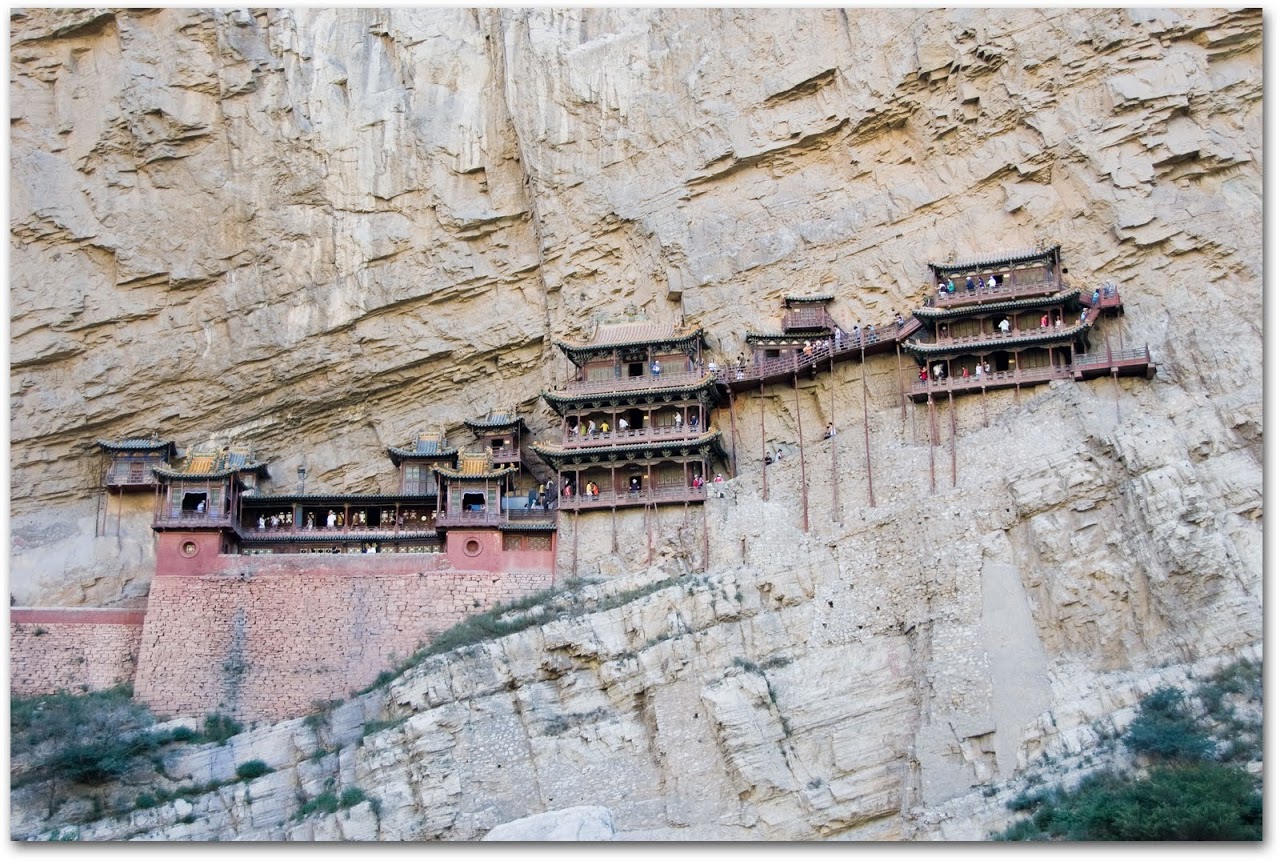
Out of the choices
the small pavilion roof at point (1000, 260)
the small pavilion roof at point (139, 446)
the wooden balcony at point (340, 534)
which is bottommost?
the wooden balcony at point (340, 534)

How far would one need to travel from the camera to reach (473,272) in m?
44.7

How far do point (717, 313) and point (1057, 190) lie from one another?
362 inches

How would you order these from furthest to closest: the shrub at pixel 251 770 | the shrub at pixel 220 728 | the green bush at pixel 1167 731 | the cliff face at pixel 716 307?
the shrub at pixel 220 728, the shrub at pixel 251 770, the cliff face at pixel 716 307, the green bush at pixel 1167 731

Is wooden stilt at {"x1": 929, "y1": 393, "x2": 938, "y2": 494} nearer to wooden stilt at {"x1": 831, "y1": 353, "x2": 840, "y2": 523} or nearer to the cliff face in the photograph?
the cliff face

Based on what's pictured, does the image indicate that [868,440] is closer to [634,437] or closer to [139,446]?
[634,437]

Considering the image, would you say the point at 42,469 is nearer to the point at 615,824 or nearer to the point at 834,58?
the point at 615,824

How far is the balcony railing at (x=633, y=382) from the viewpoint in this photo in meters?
40.9

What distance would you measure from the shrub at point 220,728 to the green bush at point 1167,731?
1922cm

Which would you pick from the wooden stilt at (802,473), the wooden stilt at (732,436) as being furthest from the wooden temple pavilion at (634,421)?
the wooden stilt at (802,473)

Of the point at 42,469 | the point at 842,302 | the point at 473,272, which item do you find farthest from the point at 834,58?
the point at 42,469

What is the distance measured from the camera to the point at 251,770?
3475 centimetres

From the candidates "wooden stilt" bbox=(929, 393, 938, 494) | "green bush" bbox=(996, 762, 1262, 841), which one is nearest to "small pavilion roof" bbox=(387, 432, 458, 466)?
"wooden stilt" bbox=(929, 393, 938, 494)

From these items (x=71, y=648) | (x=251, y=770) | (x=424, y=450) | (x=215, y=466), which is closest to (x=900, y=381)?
(x=424, y=450)

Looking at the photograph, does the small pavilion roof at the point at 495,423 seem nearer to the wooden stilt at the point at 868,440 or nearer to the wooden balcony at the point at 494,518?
the wooden balcony at the point at 494,518
